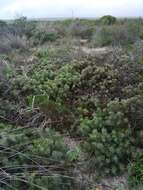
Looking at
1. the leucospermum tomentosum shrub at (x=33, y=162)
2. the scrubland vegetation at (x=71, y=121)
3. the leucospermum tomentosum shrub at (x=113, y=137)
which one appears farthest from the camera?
the leucospermum tomentosum shrub at (x=113, y=137)

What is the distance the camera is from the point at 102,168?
4.53 metres

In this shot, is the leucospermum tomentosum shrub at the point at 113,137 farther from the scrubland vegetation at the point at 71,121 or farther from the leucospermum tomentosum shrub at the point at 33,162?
the leucospermum tomentosum shrub at the point at 33,162

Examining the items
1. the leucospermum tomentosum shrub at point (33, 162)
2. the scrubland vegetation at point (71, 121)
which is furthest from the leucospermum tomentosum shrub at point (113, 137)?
the leucospermum tomentosum shrub at point (33, 162)

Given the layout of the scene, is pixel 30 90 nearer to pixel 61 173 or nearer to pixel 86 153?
pixel 86 153

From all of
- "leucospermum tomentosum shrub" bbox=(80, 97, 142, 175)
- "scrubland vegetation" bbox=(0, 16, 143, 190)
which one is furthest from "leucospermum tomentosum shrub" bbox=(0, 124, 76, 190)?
"leucospermum tomentosum shrub" bbox=(80, 97, 142, 175)

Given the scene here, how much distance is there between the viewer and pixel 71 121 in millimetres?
5387

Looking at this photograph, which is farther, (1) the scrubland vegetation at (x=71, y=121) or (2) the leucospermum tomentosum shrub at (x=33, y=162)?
(1) the scrubland vegetation at (x=71, y=121)

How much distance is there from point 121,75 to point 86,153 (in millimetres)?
2135

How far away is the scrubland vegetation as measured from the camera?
4211 mm

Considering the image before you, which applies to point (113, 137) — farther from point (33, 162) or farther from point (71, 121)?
point (33, 162)

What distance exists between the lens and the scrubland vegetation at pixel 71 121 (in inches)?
166

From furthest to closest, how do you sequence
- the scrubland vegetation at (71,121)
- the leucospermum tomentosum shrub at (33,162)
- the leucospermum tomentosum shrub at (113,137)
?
the leucospermum tomentosum shrub at (113,137), the scrubland vegetation at (71,121), the leucospermum tomentosum shrub at (33,162)

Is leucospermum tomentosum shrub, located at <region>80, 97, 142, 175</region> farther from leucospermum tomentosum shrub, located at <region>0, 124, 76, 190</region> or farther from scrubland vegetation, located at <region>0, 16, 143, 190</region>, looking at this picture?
leucospermum tomentosum shrub, located at <region>0, 124, 76, 190</region>

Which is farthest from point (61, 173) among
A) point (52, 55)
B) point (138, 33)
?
point (138, 33)
